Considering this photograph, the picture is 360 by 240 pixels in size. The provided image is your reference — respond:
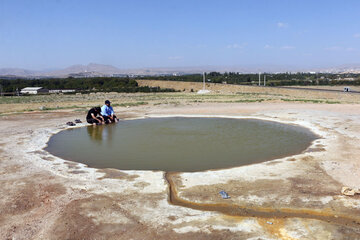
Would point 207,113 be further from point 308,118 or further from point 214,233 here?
point 214,233

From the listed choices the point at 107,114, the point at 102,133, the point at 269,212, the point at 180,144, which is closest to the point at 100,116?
the point at 107,114

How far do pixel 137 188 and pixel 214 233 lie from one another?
238cm

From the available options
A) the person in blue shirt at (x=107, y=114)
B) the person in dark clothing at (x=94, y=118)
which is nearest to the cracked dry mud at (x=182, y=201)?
the person in dark clothing at (x=94, y=118)

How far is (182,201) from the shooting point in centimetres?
632

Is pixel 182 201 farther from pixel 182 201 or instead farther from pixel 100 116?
pixel 100 116

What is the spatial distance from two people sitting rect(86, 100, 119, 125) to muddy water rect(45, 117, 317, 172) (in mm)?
759

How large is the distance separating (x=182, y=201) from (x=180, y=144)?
525 cm

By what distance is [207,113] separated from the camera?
66.3 ft

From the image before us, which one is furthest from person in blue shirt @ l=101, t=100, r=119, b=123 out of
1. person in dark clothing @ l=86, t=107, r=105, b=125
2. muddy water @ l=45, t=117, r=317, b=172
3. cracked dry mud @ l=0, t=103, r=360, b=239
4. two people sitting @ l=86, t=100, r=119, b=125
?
cracked dry mud @ l=0, t=103, r=360, b=239

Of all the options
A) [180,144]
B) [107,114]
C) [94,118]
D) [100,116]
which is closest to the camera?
[180,144]

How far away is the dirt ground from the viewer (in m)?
5.17

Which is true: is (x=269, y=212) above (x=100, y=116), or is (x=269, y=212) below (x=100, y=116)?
below

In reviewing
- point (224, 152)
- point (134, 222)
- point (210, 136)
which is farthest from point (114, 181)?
point (210, 136)

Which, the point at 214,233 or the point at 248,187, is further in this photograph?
the point at 248,187
